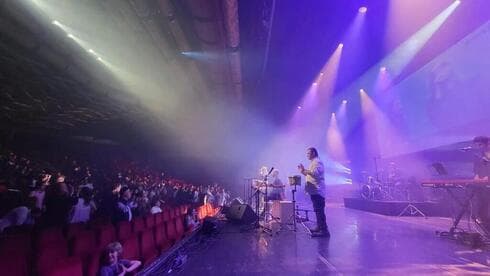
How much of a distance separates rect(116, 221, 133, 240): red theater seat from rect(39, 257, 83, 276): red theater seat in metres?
1.48

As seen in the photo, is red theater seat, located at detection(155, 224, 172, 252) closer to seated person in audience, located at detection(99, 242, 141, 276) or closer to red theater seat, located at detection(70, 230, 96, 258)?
red theater seat, located at detection(70, 230, 96, 258)

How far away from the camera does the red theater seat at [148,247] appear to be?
358 cm

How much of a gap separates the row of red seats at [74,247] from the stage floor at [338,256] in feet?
1.95

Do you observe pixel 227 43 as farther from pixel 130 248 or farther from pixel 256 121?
pixel 256 121

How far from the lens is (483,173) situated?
439 centimetres

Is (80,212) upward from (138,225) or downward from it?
upward

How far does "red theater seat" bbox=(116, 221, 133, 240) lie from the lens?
3806 mm

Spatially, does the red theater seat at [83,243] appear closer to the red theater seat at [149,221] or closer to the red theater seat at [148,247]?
the red theater seat at [148,247]

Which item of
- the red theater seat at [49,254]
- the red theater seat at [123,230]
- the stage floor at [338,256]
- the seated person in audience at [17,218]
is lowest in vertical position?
the stage floor at [338,256]

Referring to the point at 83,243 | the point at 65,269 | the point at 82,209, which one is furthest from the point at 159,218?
the point at 65,269

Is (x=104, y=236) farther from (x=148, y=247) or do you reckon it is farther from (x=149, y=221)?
(x=149, y=221)

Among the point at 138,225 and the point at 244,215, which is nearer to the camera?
the point at 138,225

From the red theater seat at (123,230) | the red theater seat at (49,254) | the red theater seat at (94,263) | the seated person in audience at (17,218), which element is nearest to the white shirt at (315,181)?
the red theater seat at (123,230)

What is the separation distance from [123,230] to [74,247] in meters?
0.87
